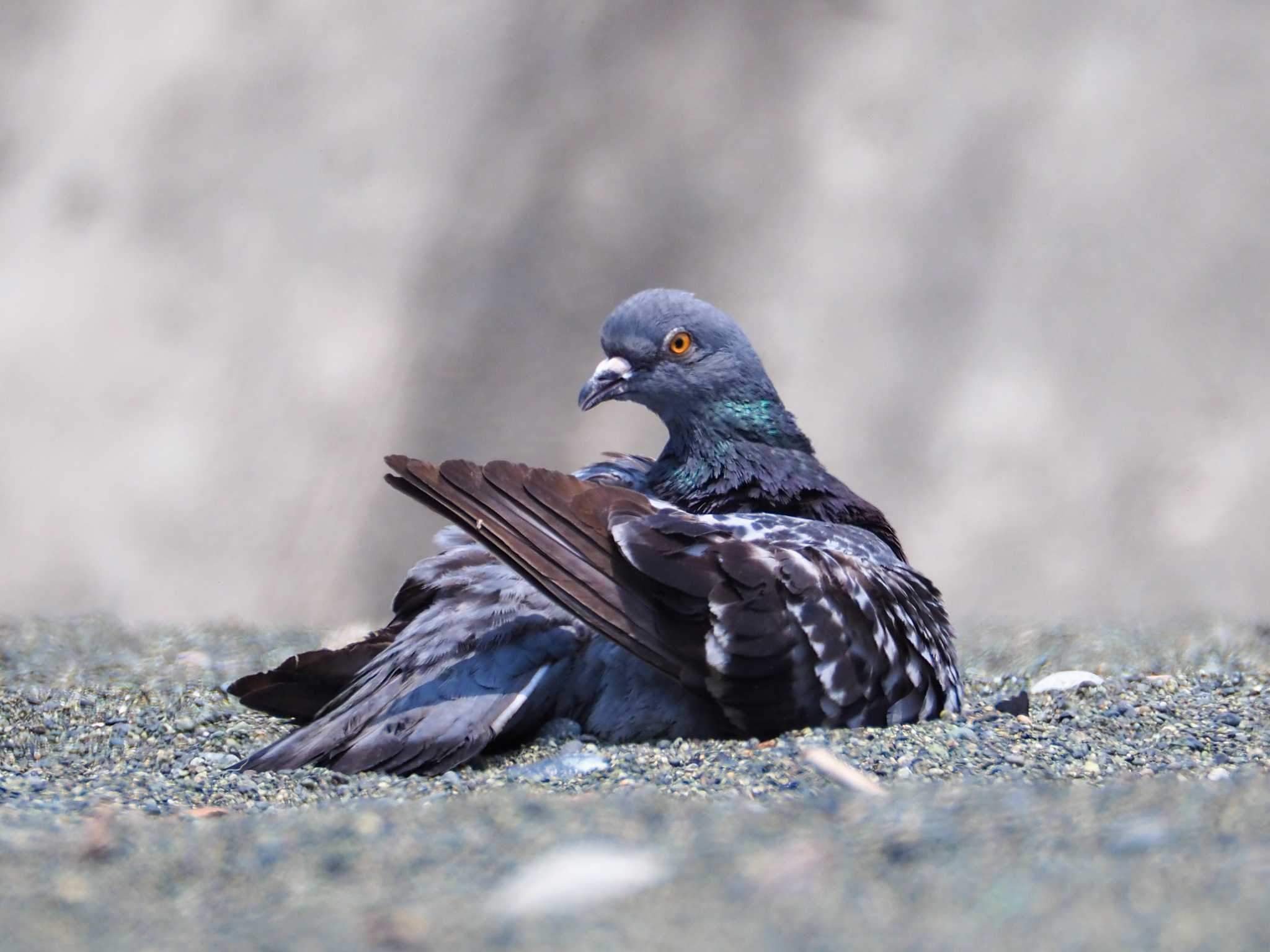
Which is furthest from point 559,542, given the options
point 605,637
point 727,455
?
point 727,455

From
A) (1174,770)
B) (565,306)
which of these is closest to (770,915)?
(1174,770)

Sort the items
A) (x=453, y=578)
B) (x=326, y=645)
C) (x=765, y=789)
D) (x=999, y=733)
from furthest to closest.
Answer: (x=326, y=645) → (x=453, y=578) → (x=999, y=733) → (x=765, y=789)

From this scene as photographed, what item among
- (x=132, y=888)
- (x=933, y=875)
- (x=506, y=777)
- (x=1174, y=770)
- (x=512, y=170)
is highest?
(x=512, y=170)

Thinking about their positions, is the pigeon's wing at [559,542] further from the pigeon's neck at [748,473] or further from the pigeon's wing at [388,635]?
the pigeon's neck at [748,473]

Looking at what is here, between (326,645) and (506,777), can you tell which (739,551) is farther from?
(326,645)

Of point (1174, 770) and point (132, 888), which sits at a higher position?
point (1174, 770)

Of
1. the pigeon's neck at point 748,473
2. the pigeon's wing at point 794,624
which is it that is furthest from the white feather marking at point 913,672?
the pigeon's neck at point 748,473

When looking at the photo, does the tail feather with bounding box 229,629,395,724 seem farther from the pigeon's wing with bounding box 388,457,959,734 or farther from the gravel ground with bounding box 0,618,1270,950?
the pigeon's wing with bounding box 388,457,959,734
